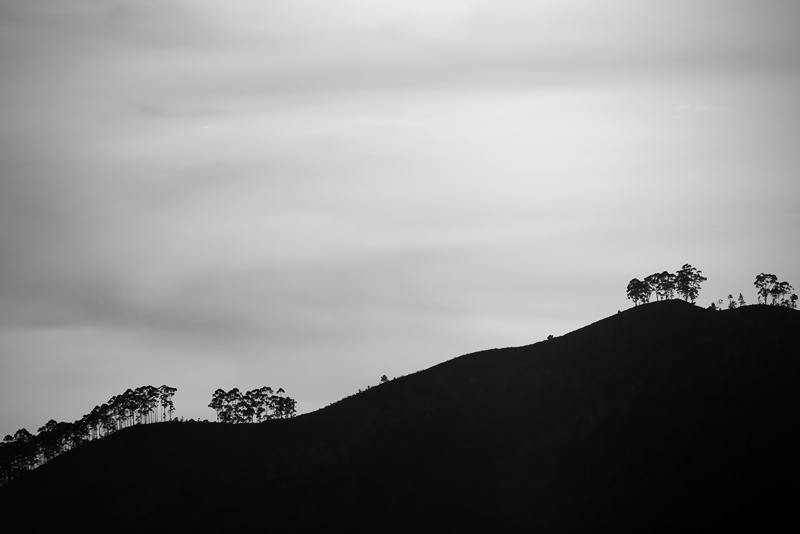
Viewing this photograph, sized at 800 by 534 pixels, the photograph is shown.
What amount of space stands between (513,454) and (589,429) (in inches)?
465

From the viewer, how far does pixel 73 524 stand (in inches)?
5054

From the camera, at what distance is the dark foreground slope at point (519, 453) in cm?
10675

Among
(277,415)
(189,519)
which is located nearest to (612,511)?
(189,519)

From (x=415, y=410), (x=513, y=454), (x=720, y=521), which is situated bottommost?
(x=720, y=521)

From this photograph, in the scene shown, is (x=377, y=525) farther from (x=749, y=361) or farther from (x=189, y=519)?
(x=749, y=361)

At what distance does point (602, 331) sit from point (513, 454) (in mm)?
28175

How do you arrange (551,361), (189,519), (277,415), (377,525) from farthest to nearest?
1. (277,415)
2. (551,361)
3. (189,519)
4. (377,525)

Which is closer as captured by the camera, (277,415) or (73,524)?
(73,524)

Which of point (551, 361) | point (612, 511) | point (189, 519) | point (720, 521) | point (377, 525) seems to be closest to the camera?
point (720, 521)

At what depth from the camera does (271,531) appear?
388 ft

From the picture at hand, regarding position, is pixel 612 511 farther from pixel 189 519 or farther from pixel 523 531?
pixel 189 519

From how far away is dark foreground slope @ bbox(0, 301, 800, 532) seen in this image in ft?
350

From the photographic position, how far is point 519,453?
12200cm

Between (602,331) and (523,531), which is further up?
(602,331)
